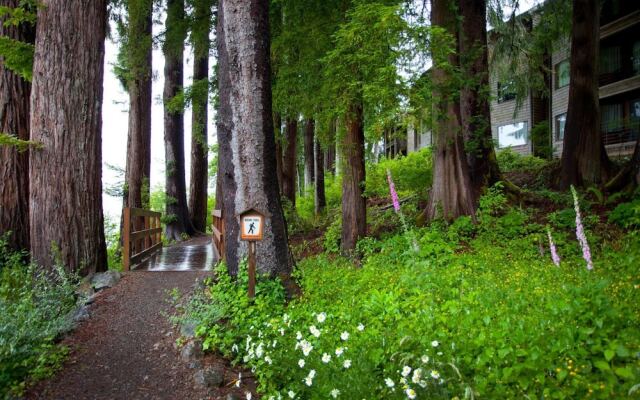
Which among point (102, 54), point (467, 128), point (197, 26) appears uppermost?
point (197, 26)

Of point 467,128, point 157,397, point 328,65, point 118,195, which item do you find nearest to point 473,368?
point 157,397

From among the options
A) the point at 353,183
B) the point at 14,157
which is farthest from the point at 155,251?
the point at 353,183

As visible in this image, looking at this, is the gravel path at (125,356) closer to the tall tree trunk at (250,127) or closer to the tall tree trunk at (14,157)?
the tall tree trunk at (250,127)

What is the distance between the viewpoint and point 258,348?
3891mm

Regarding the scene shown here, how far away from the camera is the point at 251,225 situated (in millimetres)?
5164

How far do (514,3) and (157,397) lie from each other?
39.8 feet

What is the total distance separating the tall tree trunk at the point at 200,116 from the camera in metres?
10.2

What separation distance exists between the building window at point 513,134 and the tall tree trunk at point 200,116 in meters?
16.0

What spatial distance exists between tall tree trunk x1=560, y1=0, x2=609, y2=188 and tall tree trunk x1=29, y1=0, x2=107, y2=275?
10.5m

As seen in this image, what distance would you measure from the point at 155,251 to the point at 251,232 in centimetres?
638

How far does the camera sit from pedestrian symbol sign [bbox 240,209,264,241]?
16.9ft

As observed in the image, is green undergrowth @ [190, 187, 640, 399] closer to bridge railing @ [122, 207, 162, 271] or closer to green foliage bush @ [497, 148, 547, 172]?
bridge railing @ [122, 207, 162, 271]

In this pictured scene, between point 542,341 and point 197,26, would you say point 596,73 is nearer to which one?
point 197,26

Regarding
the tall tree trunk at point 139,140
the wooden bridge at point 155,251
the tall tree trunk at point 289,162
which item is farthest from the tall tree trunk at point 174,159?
the tall tree trunk at point 289,162
